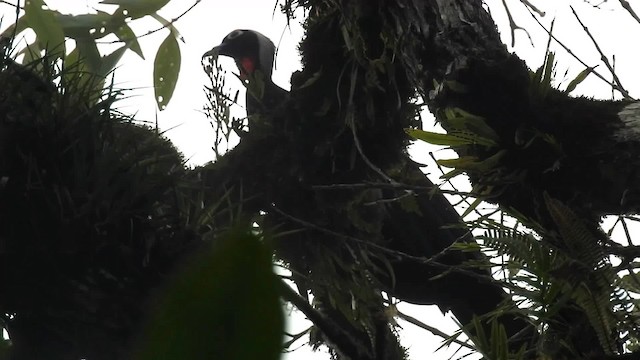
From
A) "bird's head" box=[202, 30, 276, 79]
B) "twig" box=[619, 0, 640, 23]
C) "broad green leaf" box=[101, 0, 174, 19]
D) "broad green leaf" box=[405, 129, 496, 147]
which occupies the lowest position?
"broad green leaf" box=[405, 129, 496, 147]

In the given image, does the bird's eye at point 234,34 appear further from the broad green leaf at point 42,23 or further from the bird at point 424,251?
the broad green leaf at point 42,23

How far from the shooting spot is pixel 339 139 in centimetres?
96

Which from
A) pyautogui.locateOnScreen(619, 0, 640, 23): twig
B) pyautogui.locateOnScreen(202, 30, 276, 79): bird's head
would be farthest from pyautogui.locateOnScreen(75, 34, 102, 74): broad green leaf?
pyautogui.locateOnScreen(202, 30, 276, 79): bird's head

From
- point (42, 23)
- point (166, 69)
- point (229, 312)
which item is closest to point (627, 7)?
point (166, 69)

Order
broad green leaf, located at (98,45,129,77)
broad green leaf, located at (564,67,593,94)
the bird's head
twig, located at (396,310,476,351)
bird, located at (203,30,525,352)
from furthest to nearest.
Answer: the bird's head, bird, located at (203,30,525,352), broad green leaf, located at (98,45,129,77), broad green leaf, located at (564,67,593,94), twig, located at (396,310,476,351)

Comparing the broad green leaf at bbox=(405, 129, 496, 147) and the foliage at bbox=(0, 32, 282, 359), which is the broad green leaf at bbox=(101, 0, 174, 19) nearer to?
the foliage at bbox=(0, 32, 282, 359)

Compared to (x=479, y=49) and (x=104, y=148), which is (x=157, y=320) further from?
(x=479, y=49)

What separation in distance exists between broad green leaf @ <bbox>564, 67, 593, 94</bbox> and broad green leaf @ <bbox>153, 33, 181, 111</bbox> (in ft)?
1.87

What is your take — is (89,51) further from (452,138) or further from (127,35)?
(452,138)

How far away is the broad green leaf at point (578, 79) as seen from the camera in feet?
2.75

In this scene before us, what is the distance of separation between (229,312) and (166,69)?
1.04m

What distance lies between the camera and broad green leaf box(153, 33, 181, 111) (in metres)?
1.12

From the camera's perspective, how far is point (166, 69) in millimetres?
1147

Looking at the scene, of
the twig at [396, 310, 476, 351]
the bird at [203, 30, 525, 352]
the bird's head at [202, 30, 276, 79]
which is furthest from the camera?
the bird's head at [202, 30, 276, 79]
